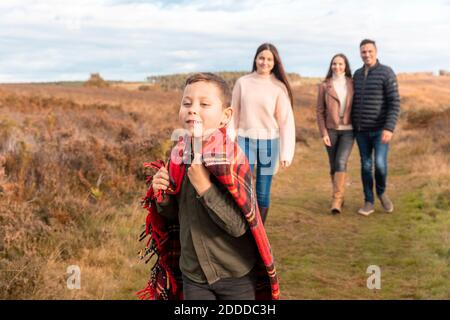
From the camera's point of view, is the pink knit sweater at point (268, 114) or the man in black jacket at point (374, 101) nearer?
the pink knit sweater at point (268, 114)

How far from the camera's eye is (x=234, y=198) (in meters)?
2.50

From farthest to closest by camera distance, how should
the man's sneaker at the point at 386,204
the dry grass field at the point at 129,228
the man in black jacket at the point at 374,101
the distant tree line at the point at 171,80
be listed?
the distant tree line at the point at 171,80
the man's sneaker at the point at 386,204
the man in black jacket at the point at 374,101
the dry grass field at the point at 129,228

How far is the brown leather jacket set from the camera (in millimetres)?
7492

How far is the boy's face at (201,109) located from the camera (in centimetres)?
251

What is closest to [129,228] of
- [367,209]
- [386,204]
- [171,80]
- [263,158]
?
[263,158]

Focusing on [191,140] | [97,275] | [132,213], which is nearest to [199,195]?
[191,140]

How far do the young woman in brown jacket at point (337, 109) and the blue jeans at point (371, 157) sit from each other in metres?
0.18

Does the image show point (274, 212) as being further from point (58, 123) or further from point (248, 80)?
point (58, 123)

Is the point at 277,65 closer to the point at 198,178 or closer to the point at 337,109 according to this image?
the point at 337,109

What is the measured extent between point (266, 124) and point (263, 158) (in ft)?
1.15

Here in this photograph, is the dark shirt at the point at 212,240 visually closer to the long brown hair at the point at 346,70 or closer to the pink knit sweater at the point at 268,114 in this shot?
the pink knit sweater at the point at 268,114

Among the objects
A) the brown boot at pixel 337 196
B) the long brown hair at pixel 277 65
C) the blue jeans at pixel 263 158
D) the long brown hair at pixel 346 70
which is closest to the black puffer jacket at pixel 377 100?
the long brown hair at pixel 346 70

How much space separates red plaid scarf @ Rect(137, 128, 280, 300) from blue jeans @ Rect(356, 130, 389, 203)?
513cm

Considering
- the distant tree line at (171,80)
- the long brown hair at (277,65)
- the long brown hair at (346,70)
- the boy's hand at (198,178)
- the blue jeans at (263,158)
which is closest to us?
the boy's hand at (198,178)
